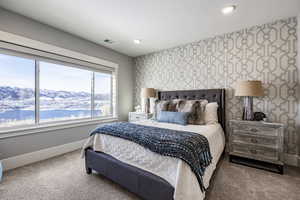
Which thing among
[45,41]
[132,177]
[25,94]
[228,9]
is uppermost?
[228,9]

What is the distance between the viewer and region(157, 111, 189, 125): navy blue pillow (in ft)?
8.11

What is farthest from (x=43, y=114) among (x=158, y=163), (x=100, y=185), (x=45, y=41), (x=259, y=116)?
(x=259, y=116)

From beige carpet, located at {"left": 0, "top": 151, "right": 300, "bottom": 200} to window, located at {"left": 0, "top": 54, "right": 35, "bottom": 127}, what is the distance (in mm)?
871

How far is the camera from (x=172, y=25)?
2.61m

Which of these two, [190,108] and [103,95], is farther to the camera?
[103,95]

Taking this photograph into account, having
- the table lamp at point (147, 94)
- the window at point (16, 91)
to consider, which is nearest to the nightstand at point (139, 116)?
the table lamp at point (147, 94)

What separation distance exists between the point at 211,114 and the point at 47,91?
11.0ft

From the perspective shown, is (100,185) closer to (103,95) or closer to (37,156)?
(37,156)

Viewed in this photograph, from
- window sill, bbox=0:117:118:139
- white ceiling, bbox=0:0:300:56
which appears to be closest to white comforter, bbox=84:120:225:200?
window sill, bbox=0:117:118:139

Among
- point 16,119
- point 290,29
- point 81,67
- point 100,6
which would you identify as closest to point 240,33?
point 290,29

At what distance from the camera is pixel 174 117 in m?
2.56

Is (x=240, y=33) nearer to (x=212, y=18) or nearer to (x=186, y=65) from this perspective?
(x=212, y=18)

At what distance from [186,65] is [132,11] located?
183 cm

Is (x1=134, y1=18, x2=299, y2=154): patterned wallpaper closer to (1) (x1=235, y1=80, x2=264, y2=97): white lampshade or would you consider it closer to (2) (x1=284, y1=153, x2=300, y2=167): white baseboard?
(2) (x1=284, y1=153, x2=300, y2=167): white baseboard
